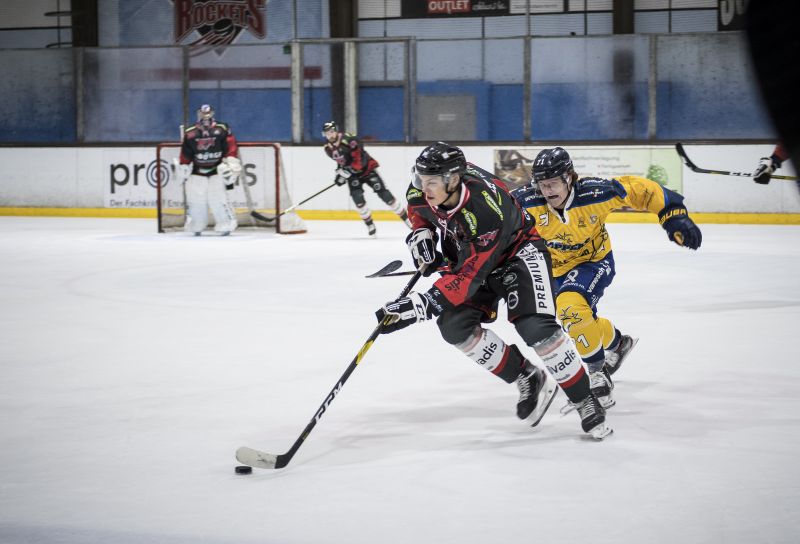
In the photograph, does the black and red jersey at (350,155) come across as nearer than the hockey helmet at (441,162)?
No

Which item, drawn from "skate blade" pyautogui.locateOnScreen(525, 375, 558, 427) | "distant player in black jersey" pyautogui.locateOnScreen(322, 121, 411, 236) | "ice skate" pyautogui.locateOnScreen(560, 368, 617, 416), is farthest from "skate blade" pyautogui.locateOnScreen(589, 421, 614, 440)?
"distant player in black jersey" pyautogui.locateOnScreen(322, 121, 411, 236)

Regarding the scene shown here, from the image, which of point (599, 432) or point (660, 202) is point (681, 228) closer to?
point (660, 202)

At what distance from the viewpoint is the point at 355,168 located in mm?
11281

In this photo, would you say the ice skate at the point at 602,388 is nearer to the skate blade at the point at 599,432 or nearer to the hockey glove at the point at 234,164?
the skate blade at the point at 599,432

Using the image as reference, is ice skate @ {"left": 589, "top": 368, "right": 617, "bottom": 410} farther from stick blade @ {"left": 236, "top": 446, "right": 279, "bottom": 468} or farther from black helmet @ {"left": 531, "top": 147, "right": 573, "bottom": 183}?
stick blade @ {"left": 236, "top": 446, "right": 279, "bottom": 468}

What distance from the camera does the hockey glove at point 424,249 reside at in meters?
3.28

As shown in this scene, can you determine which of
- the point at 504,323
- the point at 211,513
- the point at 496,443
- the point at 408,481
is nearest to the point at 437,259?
the point at 496,443

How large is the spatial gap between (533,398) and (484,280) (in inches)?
17.2

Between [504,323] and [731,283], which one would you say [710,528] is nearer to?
[504,323]

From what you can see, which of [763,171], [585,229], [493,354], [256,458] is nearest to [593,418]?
[493,354]

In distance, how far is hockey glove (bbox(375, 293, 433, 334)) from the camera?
308 cm

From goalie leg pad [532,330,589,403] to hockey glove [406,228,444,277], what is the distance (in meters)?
0.42

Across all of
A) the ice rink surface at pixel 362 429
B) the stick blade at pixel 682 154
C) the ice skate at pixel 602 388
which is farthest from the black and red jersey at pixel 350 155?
the ice skate at pixel 602 388

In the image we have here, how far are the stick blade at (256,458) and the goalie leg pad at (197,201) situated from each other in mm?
8971
